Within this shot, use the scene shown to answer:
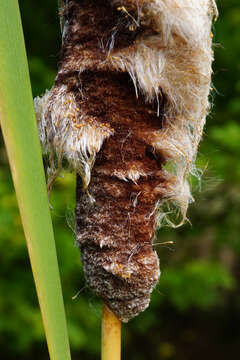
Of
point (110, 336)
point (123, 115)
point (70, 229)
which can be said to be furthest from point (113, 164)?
point (70, 229)

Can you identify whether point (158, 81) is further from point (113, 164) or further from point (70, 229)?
point (70, 229)

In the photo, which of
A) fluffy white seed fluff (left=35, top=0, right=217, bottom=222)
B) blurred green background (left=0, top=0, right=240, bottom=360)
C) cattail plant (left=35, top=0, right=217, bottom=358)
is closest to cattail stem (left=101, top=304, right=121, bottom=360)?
cattail plant (left=35, top=0, right=217, bottom=358)

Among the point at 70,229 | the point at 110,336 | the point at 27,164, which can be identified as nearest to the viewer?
the point at 27,164

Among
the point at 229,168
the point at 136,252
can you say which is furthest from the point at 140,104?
the point at 229,168

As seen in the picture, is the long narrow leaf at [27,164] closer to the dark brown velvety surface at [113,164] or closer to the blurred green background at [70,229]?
the dark brown velvety surface at [113,164]

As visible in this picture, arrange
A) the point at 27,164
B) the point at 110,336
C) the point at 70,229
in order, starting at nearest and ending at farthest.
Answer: the point at 27,164
the point at 110,336
the point at 70,229

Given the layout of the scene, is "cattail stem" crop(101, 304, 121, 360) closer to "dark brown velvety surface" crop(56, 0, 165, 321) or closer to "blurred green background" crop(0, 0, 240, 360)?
"dark brown velvety surface" crop(56, 0, 165, 321)

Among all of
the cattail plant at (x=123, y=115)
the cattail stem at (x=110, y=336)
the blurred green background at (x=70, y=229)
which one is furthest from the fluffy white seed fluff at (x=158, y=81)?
the blurred green background at (x=70, y=229)
